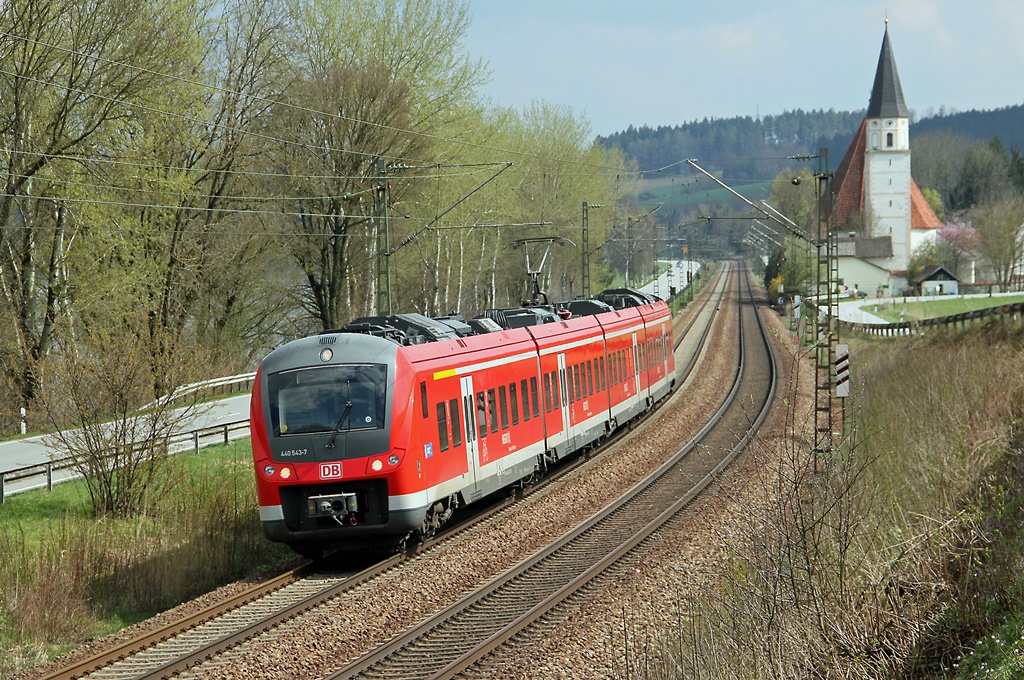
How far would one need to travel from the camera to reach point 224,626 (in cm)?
1112

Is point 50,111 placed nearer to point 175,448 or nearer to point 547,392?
point 175,448

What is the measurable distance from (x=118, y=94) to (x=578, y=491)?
1503cm

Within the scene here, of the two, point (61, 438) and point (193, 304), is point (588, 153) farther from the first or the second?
point (61, 438)

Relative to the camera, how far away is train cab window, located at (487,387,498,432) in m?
16.8

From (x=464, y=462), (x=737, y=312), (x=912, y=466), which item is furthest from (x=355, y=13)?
(x=737, y=312)

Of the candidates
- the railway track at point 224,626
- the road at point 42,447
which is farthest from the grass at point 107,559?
the railway track at point 224,626

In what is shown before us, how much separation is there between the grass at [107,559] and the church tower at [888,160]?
95.3 meters

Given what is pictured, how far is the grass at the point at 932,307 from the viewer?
59688 mm

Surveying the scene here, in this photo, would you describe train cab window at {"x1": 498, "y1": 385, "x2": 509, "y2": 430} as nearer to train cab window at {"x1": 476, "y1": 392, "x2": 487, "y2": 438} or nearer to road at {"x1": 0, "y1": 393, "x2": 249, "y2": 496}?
train cab window at {"x1": 476, "y1": 392, "x2": 487, "y2": 438}

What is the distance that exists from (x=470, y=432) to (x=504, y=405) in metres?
1.79

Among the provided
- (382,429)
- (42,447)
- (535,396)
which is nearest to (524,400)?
(535,396)

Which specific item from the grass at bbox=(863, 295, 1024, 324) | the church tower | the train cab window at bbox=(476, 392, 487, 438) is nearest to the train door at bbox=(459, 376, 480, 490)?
the train cab window at bbox=(476, 392, 487, 438)

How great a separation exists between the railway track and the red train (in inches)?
20.7

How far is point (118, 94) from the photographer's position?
2594 cm
